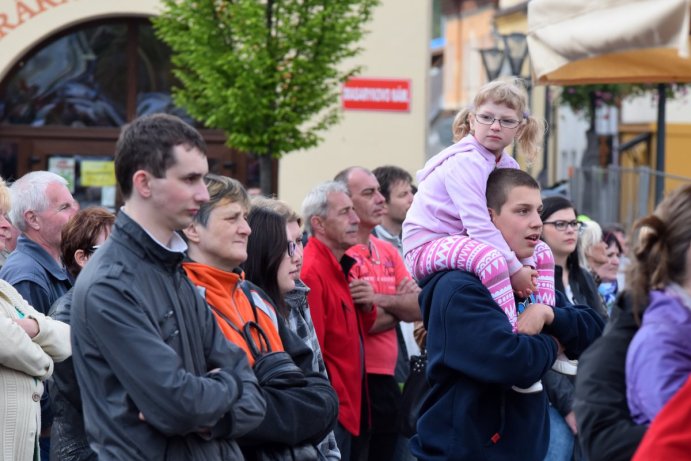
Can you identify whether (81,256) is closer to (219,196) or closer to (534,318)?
(219,196)

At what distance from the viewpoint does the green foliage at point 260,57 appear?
38.2 feet

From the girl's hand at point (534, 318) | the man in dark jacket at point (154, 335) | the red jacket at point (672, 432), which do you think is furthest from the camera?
the girl's hand at point (534, 318)

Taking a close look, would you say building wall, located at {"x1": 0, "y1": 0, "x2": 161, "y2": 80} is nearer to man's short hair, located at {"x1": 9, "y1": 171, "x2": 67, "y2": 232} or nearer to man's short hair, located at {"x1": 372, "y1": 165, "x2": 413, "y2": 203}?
man's short hair, located at {"x1": 372, "y1": 165, "x2": 413, "y2": 203}

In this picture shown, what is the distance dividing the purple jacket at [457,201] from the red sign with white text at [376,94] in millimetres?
10653

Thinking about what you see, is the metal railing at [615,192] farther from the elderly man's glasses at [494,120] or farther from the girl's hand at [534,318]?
the girl's hand at [534,318]

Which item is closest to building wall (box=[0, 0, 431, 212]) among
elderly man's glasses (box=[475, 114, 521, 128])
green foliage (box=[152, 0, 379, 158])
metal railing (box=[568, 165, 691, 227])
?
metal railing (box=[568, 165, 691, 227])

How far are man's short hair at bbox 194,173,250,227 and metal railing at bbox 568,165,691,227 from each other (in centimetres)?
936

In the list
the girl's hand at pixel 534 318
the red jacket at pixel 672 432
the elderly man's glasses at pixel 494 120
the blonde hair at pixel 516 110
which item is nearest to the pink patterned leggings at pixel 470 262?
the girl's hand at pixel 534 318

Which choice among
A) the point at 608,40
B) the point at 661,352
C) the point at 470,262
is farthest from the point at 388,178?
the point at 661,352

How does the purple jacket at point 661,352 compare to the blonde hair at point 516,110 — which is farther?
the blonde hair at point 516,110

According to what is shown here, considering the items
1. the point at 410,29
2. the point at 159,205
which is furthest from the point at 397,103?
the point at 159,205

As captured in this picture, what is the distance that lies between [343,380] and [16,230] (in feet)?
6.26

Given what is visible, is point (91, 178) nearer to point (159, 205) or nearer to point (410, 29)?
point (410, 29)

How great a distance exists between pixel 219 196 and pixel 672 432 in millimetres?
2322
